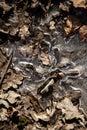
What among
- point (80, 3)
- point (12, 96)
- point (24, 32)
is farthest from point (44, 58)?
point (80, 3)

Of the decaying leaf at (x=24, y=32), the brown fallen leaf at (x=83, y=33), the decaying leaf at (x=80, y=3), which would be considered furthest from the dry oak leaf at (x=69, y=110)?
the decaying leaf at (x=80, y=3)

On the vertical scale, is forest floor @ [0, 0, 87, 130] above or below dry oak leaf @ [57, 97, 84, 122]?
above

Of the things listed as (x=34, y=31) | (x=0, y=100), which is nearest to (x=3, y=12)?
(x=34, y=31)

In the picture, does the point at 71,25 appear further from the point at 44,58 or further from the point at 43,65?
the point at 43,65

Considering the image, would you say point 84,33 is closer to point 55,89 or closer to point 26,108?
point 55,89

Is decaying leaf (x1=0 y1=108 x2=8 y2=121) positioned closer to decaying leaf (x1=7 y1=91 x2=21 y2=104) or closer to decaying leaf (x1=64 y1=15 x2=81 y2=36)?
decaying leaf (x1=7 y1=91 x2=21 y2=104)

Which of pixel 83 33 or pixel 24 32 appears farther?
pixel 24 32

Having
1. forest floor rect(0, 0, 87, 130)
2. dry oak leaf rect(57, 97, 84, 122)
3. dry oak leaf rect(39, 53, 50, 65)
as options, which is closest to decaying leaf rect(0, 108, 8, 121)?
forest floor rect(0, 0, 87, 130)
